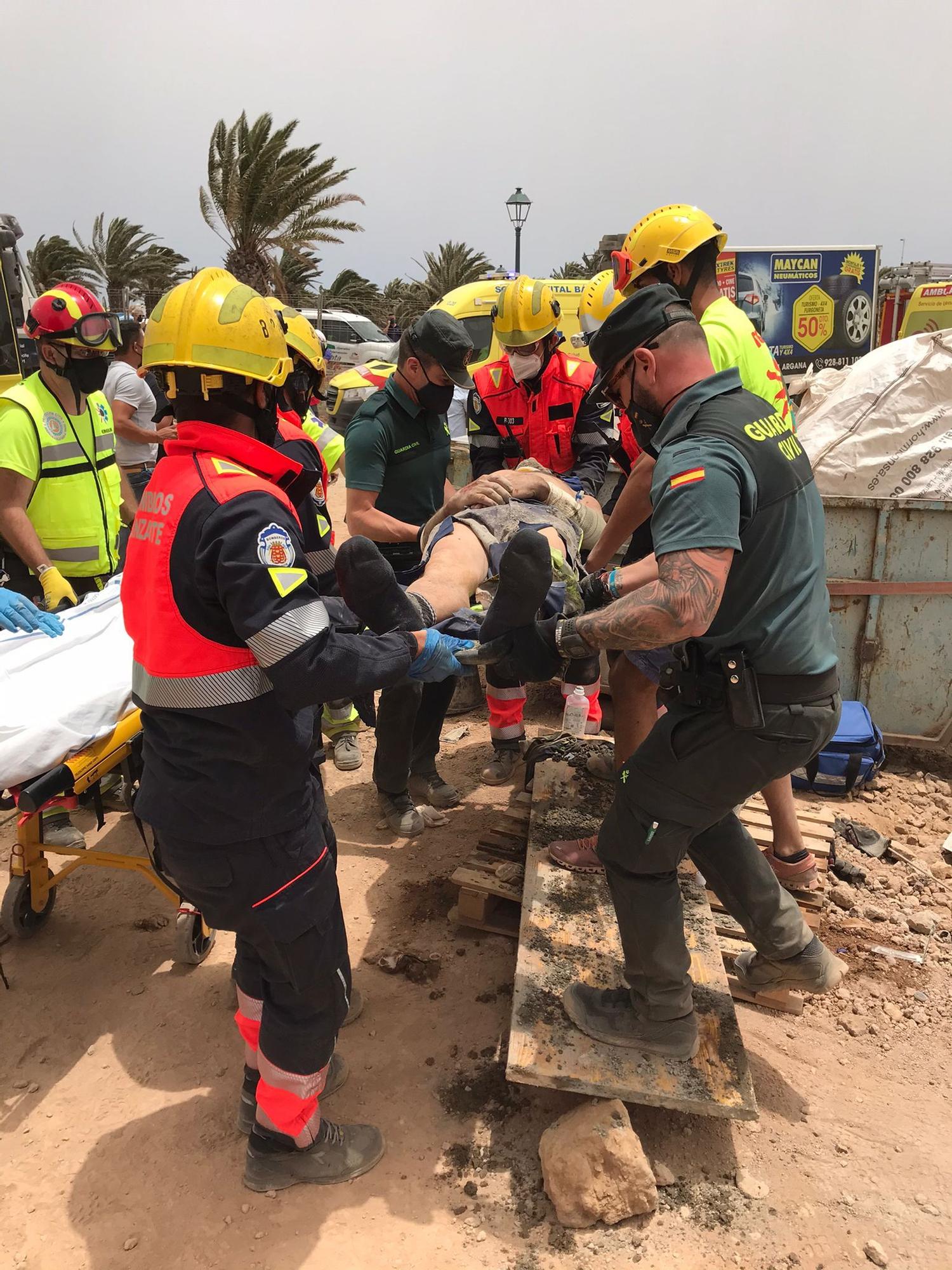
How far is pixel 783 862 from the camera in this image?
3.54 metres

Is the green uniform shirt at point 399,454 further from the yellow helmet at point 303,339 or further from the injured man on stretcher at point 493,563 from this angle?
the injured man on stretcher at point 493,563

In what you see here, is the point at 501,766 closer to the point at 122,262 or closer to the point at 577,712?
the point at 577,712

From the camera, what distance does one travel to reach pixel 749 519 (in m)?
2.21

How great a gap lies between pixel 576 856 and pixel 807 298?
Result: 884cm

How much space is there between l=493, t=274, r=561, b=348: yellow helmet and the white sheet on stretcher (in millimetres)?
2338

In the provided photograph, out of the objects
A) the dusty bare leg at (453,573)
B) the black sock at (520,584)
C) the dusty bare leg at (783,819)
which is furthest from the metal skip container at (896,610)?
the black sock at (520,584)

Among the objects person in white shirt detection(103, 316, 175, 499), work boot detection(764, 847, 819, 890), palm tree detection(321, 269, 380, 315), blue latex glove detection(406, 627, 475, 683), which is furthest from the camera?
palm tree detection(321, 269, 380, 315)

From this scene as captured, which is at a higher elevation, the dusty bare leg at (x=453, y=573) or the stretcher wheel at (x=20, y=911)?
the dusty bare leg at (x=453, y=573)

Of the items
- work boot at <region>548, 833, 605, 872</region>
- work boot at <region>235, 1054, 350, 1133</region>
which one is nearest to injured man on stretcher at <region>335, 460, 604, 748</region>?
work boot at <region>548, 833, 605, 872</region>

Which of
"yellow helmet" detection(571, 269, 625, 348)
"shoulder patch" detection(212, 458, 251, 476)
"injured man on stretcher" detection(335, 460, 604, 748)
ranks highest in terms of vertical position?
"yellow helmet" detection(571, 269, 625, 348)

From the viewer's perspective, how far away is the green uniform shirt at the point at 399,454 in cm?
412

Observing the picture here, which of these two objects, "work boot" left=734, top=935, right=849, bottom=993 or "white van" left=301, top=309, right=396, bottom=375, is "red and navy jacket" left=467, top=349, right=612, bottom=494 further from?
"white van" left=301, top=309, right=396, bottom=375

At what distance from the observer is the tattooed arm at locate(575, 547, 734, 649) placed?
2.07 meters

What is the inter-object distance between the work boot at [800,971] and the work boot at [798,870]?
1.72 feet
